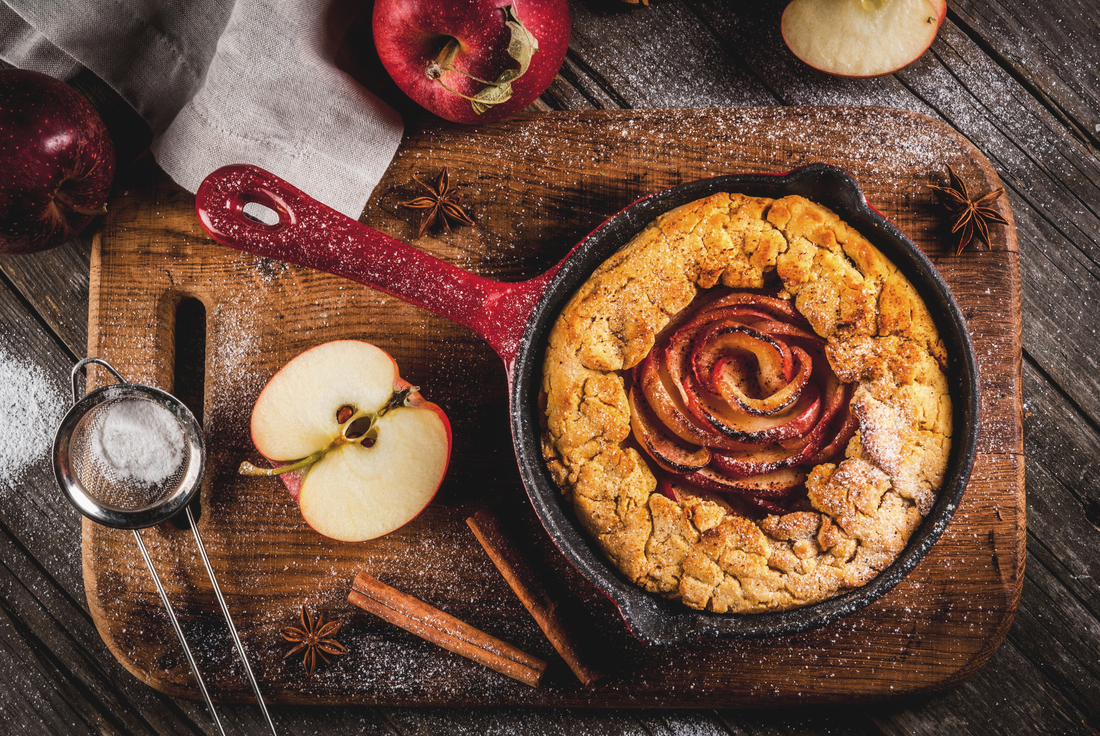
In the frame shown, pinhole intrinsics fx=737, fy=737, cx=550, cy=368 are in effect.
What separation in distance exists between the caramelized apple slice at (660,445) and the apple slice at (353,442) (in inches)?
19.8

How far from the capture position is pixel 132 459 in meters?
1.89

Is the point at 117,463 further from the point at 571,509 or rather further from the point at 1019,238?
the point at 1019,238

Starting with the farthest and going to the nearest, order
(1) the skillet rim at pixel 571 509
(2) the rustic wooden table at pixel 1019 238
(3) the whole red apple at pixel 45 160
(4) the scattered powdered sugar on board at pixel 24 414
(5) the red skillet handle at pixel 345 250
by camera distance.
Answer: (4) the scattered powdered sugar on board at pixel 24 414
(2) the rustic wooden table at pixel 1019 238
(3) the whole red apple at pixel 45 160
(5) the red skillet handle at pixel 345 250
(1) the skillet rim at pixel 571 509

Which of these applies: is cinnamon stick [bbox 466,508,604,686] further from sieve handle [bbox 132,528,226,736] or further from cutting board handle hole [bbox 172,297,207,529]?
cutting board handle hole [bbox 172,297,207,529]

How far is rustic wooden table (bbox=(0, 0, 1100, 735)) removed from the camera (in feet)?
6.39

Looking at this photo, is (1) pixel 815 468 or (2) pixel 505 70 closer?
(1) pixel 815 468

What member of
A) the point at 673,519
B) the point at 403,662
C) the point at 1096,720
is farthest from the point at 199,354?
the point at 1096,720

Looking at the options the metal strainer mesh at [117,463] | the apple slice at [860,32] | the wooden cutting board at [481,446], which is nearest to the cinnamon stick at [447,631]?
the wooden cutting board at [481,446]

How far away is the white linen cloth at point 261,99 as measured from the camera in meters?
1.87

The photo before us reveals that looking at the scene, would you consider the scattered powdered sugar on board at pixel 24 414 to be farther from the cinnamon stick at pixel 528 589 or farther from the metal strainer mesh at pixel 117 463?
the cinnamon stick at pixel 528 589

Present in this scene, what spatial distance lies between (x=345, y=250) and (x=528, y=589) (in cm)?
92

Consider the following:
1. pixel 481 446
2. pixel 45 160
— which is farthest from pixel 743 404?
pixel 45 160

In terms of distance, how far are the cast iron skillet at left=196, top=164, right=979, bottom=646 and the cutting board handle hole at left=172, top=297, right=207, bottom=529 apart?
0.49m

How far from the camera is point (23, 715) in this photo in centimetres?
206
